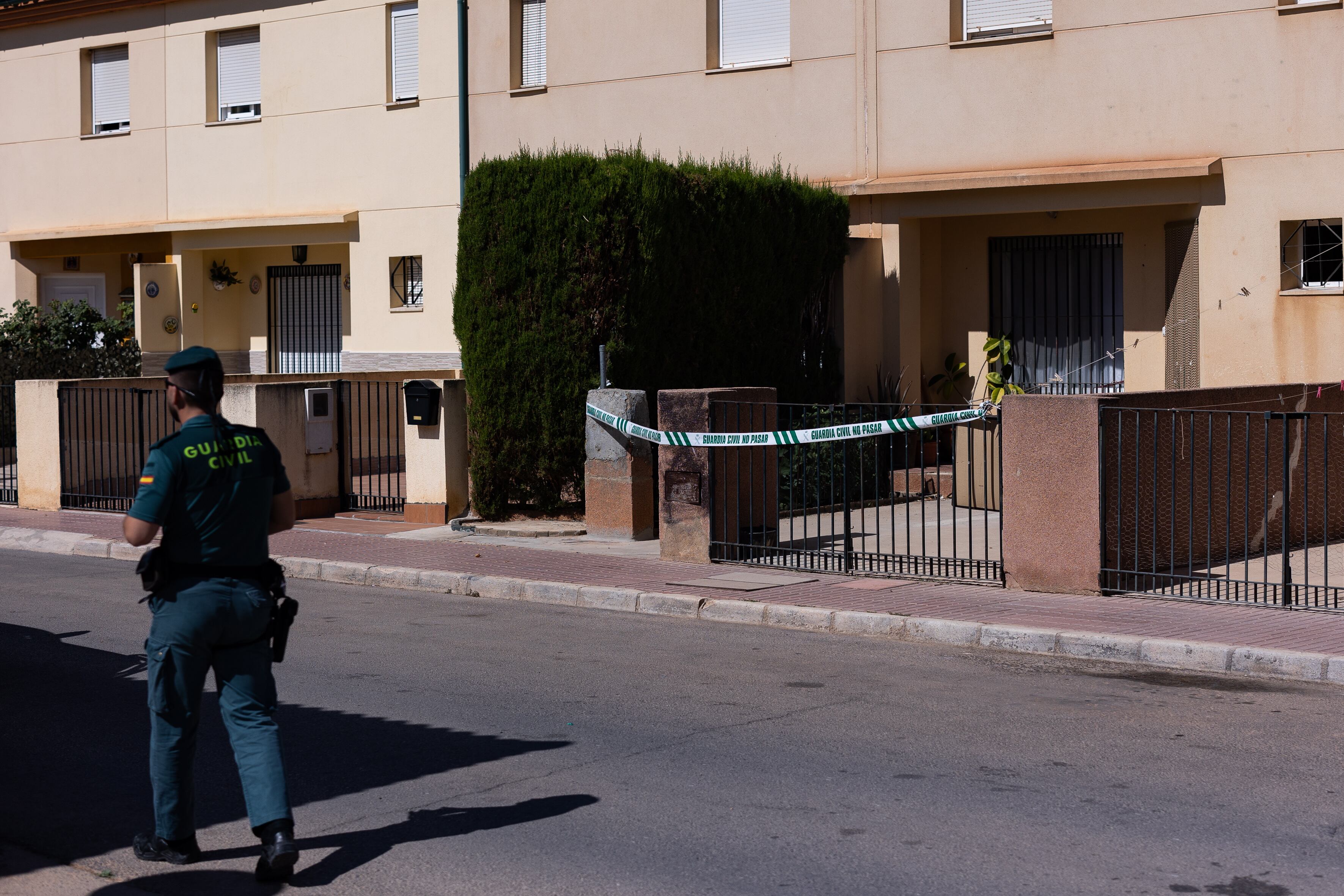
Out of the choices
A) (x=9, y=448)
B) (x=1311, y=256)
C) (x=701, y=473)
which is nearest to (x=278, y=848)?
(x=701, y=473)

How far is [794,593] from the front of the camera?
11.2 meters

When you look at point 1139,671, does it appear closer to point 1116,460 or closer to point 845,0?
point 1116,460

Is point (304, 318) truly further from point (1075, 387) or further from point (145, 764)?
point (145, 764)

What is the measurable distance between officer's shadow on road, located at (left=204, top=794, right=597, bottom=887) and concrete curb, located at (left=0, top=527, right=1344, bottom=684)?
4251 millimetres

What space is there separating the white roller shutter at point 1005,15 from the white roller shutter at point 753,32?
2.40 metres

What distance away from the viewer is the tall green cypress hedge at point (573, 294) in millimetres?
14656

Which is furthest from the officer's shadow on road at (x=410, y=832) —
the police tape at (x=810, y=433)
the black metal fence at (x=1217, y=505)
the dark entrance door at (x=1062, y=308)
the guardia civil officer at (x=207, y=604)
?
the dark entrance door at (x=1062, y=308)

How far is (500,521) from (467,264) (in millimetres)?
2672

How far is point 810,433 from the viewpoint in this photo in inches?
468

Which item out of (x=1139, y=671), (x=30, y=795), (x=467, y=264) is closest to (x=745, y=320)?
(x=467, y=264)

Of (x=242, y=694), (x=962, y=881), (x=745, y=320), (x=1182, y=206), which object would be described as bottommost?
(x=962, y=881)

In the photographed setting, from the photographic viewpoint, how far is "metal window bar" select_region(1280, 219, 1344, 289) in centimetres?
1612

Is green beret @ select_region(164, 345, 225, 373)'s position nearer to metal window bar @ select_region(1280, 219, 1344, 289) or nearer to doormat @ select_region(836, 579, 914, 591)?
doormat @ select_region(836, 579, 914, 591)

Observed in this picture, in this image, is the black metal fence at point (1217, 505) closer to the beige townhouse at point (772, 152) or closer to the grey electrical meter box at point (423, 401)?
the beige townhouse at point (772, 152)
